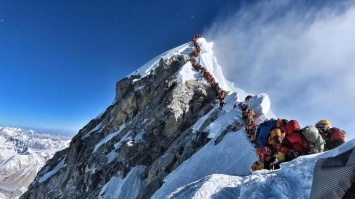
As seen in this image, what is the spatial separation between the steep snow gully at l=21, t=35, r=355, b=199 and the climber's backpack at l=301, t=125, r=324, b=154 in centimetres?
223

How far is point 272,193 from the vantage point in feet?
28.6

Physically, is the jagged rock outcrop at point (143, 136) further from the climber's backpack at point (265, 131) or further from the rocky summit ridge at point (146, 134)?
the climber's backpack at point (265, 131)

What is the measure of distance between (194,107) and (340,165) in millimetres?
32034

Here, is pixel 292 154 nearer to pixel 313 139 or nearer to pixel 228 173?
pixel 313 139

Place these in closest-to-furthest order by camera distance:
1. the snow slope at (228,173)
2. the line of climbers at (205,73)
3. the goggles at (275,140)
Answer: the snow slope at (228,173), the goggles at (275,140), the line of climbers at (205,73)

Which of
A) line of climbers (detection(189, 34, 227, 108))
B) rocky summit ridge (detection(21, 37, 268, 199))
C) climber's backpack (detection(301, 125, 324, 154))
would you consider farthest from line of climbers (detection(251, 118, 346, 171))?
line of climbers (detection(189, 34, 227, 108))

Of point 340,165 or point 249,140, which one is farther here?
point 249,140

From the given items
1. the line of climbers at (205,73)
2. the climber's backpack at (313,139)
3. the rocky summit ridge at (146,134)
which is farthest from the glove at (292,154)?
the line of climbers at (205,73)

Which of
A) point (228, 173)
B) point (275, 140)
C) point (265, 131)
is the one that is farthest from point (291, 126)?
point (228, 173)

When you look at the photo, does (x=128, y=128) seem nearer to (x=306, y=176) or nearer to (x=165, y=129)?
(x=165, y=129)

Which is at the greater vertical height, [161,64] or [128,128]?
[161,64]

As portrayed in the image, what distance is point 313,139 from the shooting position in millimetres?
11531

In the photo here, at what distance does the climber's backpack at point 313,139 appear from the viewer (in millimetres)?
11469

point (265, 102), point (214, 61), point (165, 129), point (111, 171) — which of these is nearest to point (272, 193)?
point (265, 102)
